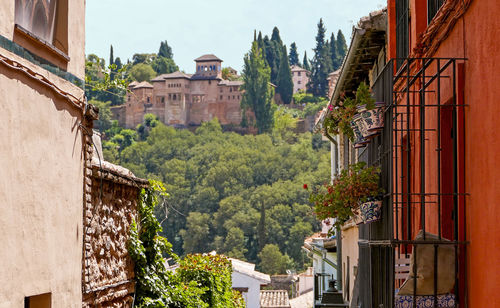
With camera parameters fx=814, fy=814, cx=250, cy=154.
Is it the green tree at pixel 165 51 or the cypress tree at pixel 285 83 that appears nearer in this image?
the cypress tree at pixel 285 83

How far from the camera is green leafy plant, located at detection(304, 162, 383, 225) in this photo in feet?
23.1

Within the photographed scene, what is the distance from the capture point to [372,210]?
23.2ft

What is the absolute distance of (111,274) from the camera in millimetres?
7672

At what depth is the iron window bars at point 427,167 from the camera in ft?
16.3

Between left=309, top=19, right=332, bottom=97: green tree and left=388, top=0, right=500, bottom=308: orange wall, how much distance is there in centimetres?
12736

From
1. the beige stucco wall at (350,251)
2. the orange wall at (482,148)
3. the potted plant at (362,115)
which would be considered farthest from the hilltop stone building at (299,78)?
the orange wall at (482,148)

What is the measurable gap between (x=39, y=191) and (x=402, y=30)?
13.4 ft

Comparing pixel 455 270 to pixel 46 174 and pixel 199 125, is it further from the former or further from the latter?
pixel 199 125

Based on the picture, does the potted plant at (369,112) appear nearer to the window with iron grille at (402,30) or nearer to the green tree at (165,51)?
the window with iron grille at (402,30)

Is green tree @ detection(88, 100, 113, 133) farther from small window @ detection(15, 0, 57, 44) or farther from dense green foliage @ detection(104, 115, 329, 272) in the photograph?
small window @ detection(15, 0, 57, 44)

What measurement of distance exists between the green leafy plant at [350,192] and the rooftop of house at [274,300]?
3028 centimetres

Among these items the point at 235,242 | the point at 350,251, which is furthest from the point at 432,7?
the point at 235,242

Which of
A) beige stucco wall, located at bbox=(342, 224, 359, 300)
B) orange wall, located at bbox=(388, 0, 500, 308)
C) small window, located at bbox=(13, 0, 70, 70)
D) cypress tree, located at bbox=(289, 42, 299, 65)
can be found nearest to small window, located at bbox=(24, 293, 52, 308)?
small window, located at bbox=(13, 0, 70, 70)

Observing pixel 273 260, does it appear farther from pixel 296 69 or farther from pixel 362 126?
pixel 362 126
